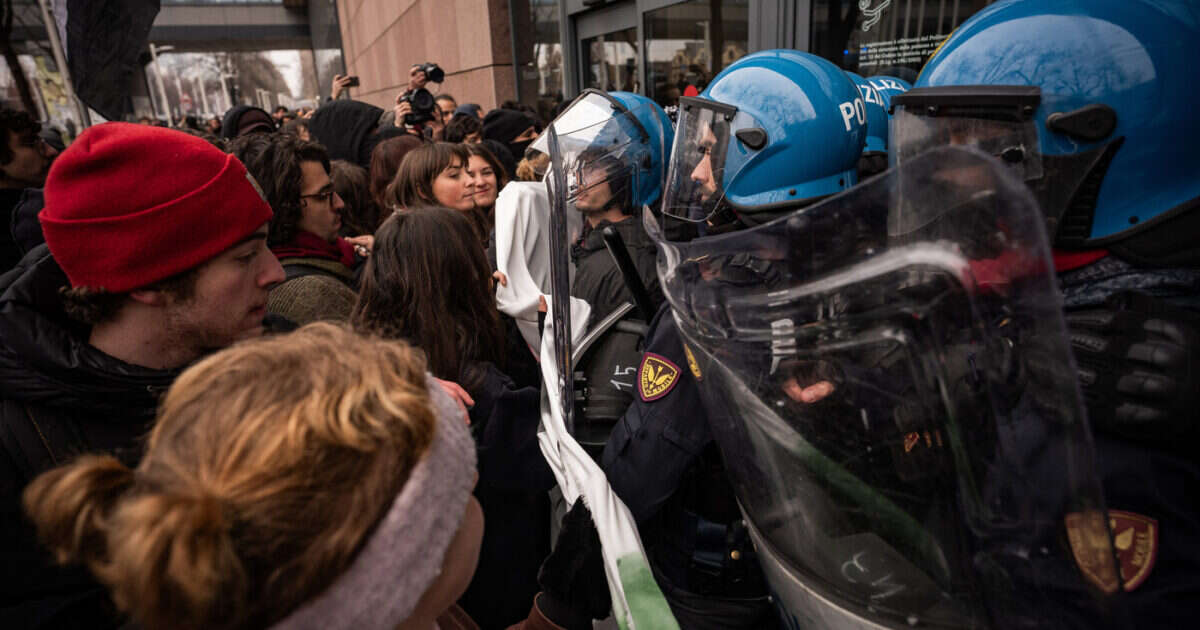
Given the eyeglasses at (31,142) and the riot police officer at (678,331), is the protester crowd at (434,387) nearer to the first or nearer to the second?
the riot police officer at (678,331)

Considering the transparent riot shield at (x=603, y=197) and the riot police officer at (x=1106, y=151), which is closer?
the riot police officer at (x=1106, y=151)

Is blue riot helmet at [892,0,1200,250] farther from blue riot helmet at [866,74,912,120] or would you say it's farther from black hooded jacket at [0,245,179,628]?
black hooded jacket at [0,245,179,628]

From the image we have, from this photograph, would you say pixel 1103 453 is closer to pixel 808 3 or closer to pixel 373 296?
pixel 373 296

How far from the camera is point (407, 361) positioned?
919mm

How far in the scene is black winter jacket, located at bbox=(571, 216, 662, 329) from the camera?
72.4 inches

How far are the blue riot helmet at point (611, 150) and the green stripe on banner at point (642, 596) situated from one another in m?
1.03

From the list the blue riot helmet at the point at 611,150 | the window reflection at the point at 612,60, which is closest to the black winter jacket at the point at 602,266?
the blue riot helmet at the point at 611,150

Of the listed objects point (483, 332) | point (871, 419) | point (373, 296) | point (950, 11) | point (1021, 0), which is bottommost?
point (483, 332)

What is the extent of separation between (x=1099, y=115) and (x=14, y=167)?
481 centimetres

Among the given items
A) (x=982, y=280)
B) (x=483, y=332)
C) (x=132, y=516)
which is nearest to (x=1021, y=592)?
(x=982, y=280)

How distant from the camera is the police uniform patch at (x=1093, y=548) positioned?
0.62m

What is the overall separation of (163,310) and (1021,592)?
170 centimetres

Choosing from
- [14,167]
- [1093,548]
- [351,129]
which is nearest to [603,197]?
[1093,548]

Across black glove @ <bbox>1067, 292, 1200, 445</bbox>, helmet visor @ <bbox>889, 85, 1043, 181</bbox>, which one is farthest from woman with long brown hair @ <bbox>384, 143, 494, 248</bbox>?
black glove @ <bbox>1067, 292, 1200, 445</bbox>
